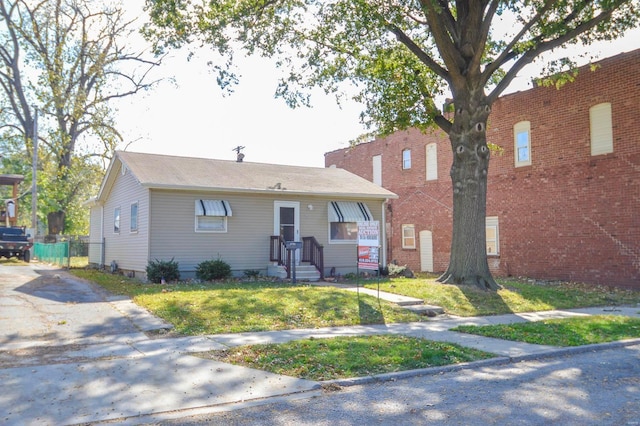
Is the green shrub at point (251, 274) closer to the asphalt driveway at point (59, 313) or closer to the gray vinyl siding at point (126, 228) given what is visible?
the gray vinyl siding at point (126, 228)

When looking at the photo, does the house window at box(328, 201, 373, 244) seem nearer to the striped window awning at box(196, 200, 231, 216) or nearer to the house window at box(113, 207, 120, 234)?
the striped window awning at box(196, 200, 231, 216)

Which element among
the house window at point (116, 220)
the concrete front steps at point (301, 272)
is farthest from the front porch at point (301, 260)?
the house window at point (116, 220)

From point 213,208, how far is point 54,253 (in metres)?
12.1

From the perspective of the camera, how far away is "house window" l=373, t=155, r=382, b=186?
91.1 ft

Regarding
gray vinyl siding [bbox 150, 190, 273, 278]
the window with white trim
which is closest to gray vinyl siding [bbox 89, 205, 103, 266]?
the window with white trim

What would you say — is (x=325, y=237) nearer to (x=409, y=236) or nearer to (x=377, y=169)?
(x=409, y=236)

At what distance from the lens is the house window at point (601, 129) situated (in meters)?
17.1

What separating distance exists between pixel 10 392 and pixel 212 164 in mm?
14589

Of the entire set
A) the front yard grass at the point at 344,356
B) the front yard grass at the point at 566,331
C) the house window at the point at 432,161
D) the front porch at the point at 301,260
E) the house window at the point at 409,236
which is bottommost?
the front yard grass at the point at 566,331

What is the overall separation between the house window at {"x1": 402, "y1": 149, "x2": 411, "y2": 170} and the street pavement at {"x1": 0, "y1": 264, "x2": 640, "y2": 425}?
15018 millimetres

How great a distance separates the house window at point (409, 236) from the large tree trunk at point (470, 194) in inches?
400

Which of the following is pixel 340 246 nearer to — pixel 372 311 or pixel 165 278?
pixel 165 278

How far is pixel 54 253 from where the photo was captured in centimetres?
2458

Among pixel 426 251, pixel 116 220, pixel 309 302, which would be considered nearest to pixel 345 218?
pixel 426 251
